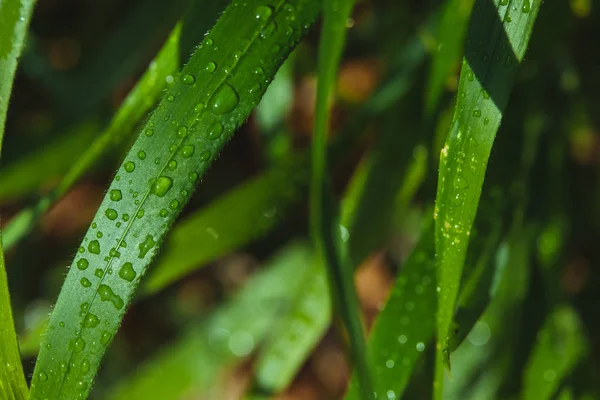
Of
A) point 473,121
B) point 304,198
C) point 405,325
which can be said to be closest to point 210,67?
point 473,121

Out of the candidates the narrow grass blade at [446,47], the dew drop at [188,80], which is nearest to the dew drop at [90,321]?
the dew drop at [188,80]

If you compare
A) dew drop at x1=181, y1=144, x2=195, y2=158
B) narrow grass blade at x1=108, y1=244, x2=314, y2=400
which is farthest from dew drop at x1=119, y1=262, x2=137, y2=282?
narrow grass blade at x1=108, y1=244, x2=314, y2=400

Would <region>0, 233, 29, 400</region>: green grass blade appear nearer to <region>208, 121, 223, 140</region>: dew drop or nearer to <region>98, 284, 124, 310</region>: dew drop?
<region>98, 284, 124, 310</region>: dew drop

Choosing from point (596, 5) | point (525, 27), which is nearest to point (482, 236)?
point (525, 27)

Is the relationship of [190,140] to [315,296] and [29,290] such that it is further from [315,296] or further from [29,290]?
[29,290]

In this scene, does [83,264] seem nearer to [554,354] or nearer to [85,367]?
[85,367]
